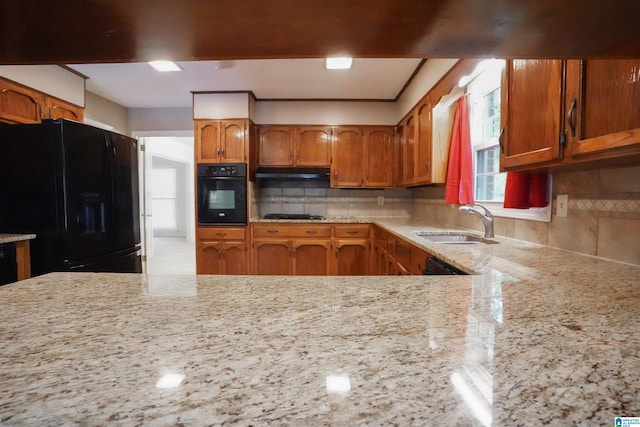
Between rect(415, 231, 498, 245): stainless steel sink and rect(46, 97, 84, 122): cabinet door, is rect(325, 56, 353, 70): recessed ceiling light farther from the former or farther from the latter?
rect(46, 97, 84, 122): cabinet door

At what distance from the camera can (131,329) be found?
1.83ft

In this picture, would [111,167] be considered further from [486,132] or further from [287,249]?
[486,132]

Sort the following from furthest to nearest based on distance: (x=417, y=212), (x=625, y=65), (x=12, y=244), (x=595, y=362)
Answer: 1. (x=417, y=212)
2. (x=12, y=244)
3. (x=625, y=65)
4. (x=595, y=362)

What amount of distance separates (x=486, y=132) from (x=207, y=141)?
2.88 meters

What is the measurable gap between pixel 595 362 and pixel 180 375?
614mm

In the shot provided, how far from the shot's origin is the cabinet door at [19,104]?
230 cm

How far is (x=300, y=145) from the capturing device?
3707 mm

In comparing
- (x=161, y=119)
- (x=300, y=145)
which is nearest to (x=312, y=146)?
(x=300, y=145)

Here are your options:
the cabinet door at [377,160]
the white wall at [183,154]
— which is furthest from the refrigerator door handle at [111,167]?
the white wall at [183,154]

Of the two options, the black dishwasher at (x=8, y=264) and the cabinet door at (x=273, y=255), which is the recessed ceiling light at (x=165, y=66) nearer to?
the black dishwasher at (x=8, y=264)

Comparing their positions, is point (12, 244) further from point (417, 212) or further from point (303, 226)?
point (417, 212)

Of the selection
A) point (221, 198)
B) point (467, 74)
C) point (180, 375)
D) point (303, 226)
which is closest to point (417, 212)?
point (303, 226)

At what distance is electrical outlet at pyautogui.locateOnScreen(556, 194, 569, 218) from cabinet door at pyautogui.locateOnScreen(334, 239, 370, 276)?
6.93 feet

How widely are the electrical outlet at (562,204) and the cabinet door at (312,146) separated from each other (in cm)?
252
